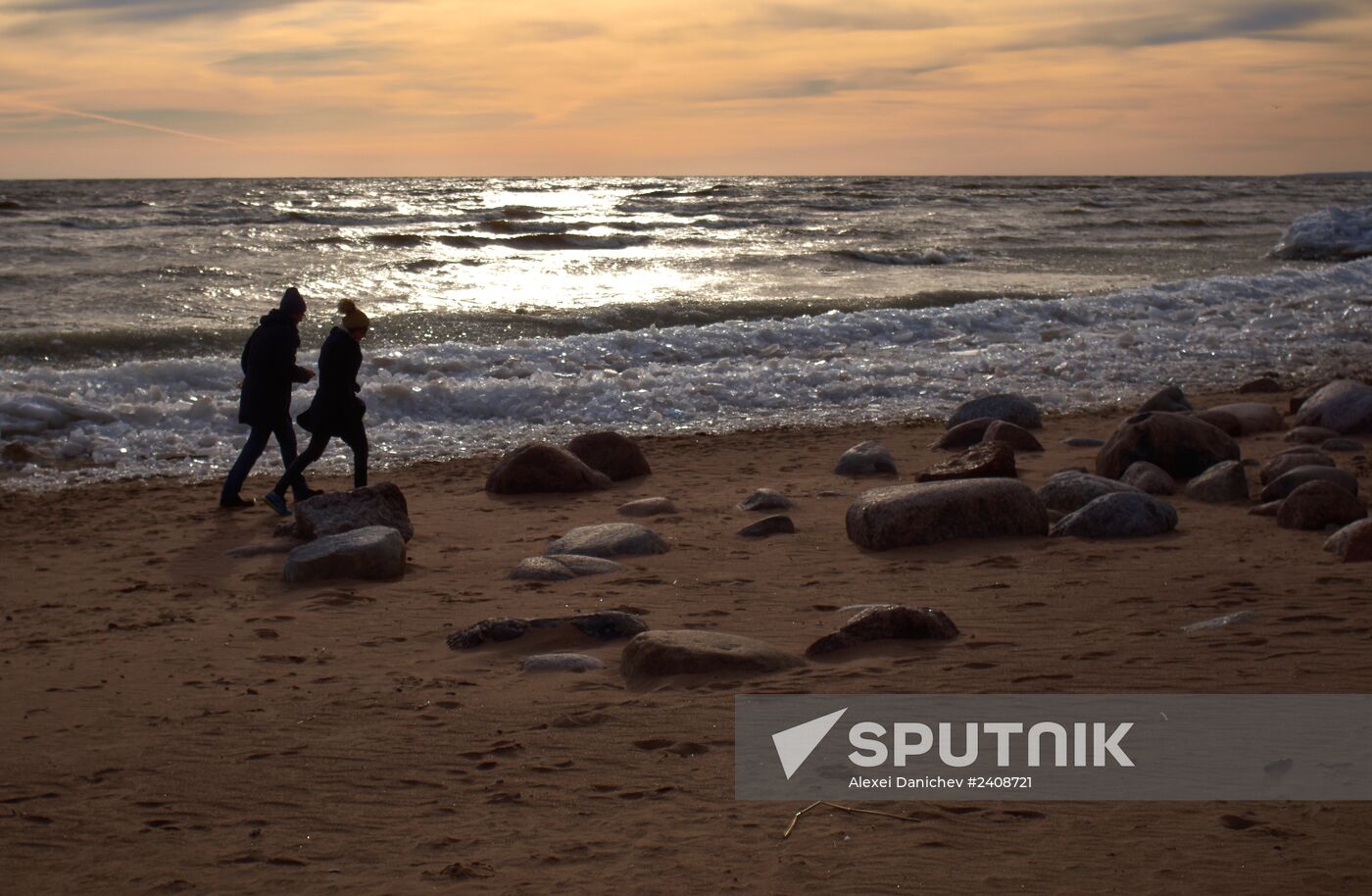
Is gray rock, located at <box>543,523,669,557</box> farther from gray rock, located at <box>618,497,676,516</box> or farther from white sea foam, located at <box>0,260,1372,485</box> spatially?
white sea foam, located at <box>0,260,1372,485</box>

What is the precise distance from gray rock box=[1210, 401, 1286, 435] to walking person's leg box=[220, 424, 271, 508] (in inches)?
297

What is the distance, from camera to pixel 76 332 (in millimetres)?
17375

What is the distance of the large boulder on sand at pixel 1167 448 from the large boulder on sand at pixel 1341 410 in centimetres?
200

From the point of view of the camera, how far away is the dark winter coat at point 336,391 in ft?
28.5

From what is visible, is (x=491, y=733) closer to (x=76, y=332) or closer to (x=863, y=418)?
(x=863, y=418)

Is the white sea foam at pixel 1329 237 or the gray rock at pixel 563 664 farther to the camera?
the white sea foam at pixel 1329 237

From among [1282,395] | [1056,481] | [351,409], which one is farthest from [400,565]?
[1282,395]

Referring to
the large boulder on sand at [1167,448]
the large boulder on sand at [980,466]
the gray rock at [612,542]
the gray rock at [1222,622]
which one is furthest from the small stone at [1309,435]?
the gray rock at [612,542]

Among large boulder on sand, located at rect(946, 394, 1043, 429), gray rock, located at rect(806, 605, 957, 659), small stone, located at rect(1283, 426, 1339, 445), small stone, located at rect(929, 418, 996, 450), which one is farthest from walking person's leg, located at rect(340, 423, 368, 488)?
small stone, located at rect(1283, 426, 1339, 445)

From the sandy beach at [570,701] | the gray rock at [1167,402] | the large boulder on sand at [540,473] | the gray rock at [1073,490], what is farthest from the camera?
the gray rock at [1167,402]

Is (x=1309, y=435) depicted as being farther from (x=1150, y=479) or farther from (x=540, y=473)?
(x=540, y=473)

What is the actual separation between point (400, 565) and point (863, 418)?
623 centimetres

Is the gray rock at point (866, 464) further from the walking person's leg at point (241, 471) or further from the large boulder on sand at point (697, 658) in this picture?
the large boulder on sand at point (697, 658)

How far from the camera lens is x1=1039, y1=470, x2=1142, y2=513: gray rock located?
762 centimetres
